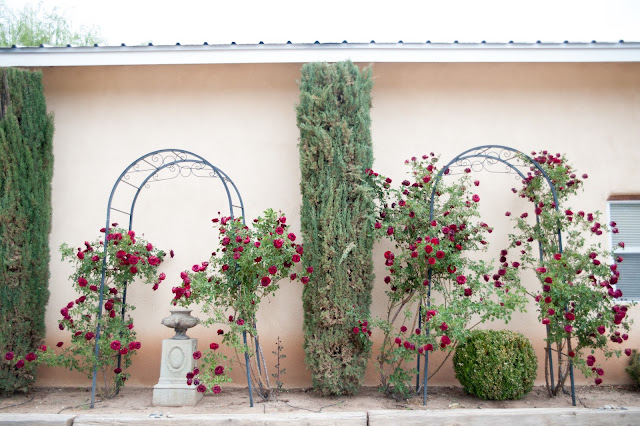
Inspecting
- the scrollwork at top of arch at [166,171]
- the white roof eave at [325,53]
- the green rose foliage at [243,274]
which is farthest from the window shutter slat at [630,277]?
the scrollwork at top of arch at [166,171]

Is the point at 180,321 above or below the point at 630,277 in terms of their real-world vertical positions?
below

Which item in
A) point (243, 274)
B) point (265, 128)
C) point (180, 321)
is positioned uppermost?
Answer: point (265, 128)

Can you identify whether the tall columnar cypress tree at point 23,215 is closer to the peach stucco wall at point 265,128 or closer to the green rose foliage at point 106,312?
the green rose foliage at point 106,312

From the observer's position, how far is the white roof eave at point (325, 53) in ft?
19.6

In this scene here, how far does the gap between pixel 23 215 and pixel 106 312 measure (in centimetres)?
148

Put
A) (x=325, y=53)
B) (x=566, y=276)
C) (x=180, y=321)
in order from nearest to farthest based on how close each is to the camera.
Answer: (x=566, y=276), (x=180, y=321), (x=325, y=53)

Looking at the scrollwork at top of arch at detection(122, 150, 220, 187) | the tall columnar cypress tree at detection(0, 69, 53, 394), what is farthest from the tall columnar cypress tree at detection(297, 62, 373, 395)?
the tall columnar cypress tree at detection(0, 69, 53, 394)

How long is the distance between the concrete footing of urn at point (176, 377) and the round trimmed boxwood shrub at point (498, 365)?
9.62 feet

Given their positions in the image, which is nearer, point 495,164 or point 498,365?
point 498,365

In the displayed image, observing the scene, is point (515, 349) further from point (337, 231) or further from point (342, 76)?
point (342, 76)

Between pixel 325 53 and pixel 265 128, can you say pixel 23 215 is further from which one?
pixel 325 53

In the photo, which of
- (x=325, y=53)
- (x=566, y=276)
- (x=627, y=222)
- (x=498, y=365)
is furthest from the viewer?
(x=627, y=222)

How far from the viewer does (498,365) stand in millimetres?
5047

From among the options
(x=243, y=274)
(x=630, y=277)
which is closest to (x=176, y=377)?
(x=243, y=274)
